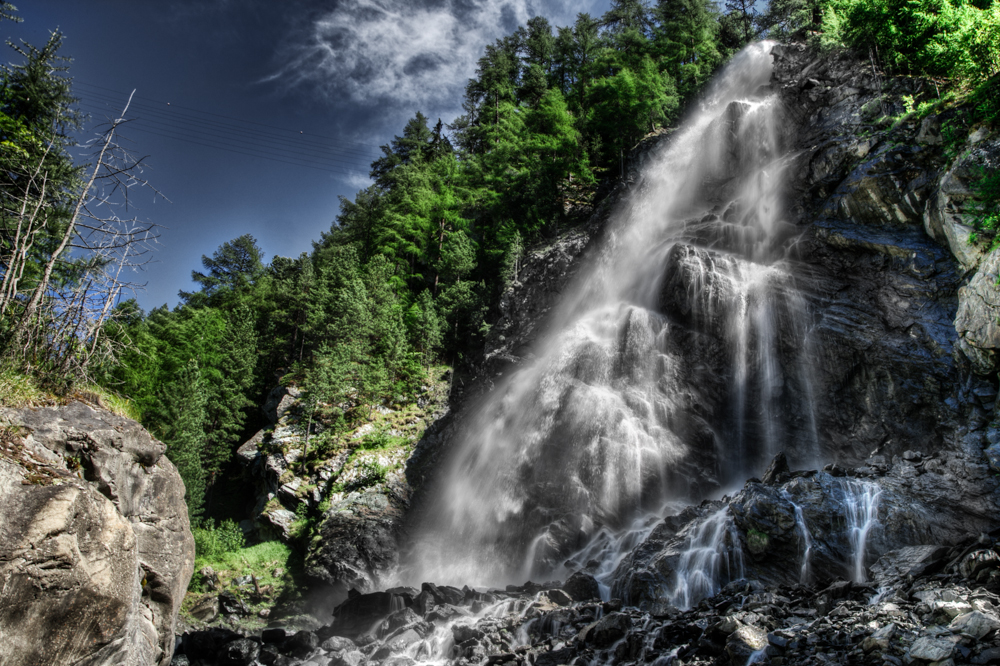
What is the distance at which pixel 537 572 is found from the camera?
54.0ft

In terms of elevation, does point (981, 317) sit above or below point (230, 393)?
above

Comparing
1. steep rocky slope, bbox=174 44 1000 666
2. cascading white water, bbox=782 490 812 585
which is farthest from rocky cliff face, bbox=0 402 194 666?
cascading white water, bbox=782 490 812 585

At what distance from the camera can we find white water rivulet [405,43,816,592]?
Answer: 17391 millimetres

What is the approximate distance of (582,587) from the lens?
13250 millimetres

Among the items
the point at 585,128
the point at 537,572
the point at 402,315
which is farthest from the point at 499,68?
the point at 537,572

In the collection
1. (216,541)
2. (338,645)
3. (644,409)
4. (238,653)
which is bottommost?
(238,653)

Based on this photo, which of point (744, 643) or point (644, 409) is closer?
point (744, 643)

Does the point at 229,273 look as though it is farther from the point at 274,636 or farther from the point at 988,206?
the point at 988,206

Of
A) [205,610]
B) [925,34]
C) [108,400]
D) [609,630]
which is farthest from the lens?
[925,34]

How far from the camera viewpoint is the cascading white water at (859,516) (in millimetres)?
10859

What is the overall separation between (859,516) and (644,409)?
842 centimetres

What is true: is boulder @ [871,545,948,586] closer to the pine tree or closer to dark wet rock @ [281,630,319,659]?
dark wet rock @ [281,630,319,659]

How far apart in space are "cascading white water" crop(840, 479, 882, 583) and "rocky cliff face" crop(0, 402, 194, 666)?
1341 cm

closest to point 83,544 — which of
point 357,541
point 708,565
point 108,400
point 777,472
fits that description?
point 108,400
